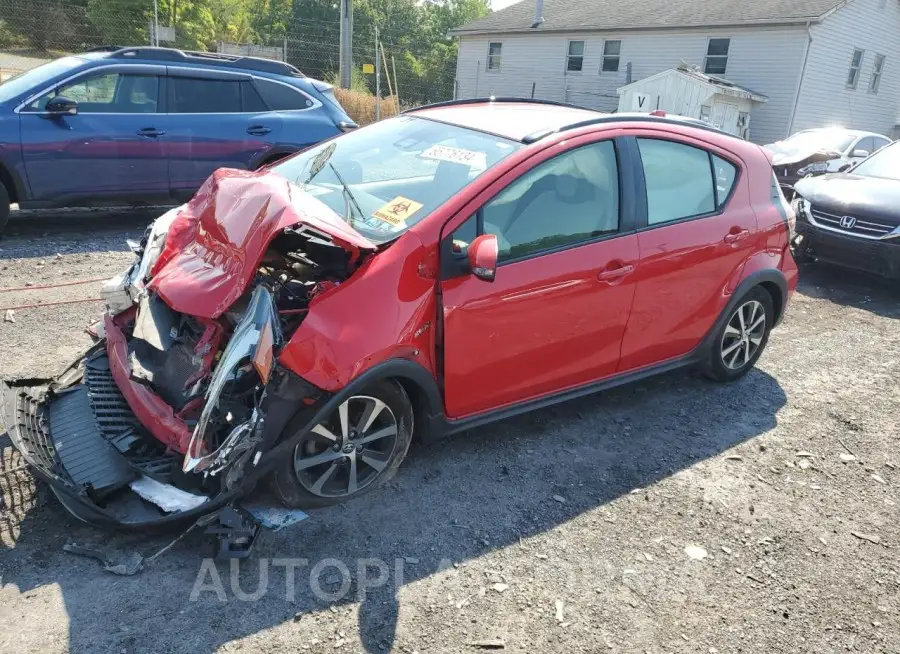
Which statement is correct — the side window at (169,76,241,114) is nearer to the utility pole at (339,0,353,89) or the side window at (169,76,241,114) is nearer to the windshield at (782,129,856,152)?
the windshield at (782,129,856,152)

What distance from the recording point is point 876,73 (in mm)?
26344

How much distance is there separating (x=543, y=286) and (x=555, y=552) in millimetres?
1268

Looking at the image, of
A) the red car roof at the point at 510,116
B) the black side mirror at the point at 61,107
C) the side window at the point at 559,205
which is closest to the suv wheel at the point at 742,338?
the side window at the point at 559,205

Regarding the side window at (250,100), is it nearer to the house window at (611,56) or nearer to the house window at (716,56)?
the house window at (716,56)

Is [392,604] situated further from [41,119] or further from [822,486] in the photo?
[41,119]

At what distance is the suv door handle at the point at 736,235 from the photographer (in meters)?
4.27

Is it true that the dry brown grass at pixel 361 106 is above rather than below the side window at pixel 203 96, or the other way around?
below

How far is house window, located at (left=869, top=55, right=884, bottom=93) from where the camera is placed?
26188mm

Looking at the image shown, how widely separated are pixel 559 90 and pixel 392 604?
27.7 metres

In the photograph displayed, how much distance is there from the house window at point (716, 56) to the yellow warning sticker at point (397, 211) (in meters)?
23.8

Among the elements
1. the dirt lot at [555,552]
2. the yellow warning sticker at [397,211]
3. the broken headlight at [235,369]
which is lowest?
the dirt lot at [555,552]

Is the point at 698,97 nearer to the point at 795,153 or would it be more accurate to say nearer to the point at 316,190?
the point at 795,153

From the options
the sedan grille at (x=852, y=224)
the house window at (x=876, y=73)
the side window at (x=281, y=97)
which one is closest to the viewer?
the sedan grille at (x=852, y=224)

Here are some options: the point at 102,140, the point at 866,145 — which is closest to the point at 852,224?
the point at 866,145
